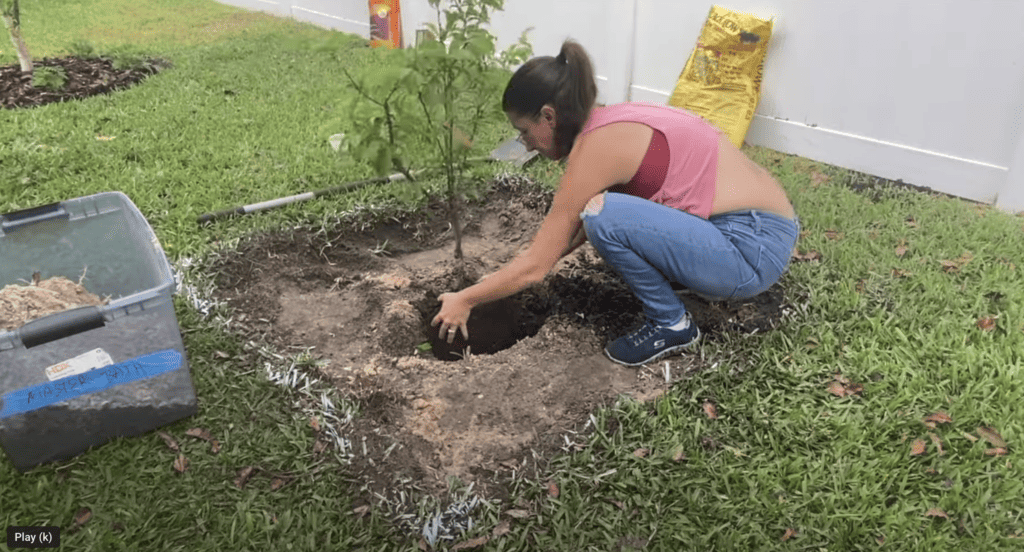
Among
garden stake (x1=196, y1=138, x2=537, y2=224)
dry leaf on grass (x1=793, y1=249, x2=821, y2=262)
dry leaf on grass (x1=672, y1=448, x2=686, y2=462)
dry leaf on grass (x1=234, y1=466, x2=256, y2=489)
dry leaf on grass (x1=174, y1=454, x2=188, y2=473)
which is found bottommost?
dry leaf on grass (x1=234, y1=466, x2=256, y2=489)

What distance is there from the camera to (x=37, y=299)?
213 cm

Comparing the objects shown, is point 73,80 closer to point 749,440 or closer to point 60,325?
point 60,325

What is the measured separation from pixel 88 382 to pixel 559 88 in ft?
5.43

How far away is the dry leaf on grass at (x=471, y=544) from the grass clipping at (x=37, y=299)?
1.36 meters

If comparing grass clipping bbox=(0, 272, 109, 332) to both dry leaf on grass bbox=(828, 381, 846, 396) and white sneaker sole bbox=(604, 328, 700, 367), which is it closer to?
white sneaker sole bbox=(604, 328, 700, 367)

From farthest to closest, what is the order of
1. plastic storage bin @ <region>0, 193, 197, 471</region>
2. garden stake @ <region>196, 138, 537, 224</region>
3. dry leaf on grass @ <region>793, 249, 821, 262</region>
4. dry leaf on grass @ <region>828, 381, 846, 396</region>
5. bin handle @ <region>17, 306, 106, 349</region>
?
garden stake @ <region>196, 138, 537, 224</region>, dry leaf on grass @ <region>793, 249, 821, 262</region>, dry leaf on grass @ <region>828, 381, 846, 396</region>, plastic storage bin @ <region>0, 193, 197, 471</region>, bin handle @ <region>17, 306, 106, 349</region>

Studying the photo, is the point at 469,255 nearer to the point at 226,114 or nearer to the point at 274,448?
the point at 274,448

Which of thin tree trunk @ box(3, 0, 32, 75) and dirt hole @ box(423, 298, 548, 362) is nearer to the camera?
dirt hole @ box(423, 298, 548, 362)

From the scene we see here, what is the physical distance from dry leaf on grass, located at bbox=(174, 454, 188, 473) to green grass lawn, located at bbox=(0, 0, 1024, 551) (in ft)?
0.05

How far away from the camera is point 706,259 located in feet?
7.33

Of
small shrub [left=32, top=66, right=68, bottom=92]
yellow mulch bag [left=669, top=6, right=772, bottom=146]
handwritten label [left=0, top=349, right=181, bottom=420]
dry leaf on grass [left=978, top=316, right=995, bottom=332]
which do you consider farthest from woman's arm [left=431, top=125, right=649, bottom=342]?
small shrub [left=32, top=66, right=68, bottom=92]

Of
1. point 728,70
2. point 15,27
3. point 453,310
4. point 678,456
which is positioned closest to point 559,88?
point 453,310

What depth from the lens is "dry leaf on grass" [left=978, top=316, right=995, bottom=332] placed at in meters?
2.59

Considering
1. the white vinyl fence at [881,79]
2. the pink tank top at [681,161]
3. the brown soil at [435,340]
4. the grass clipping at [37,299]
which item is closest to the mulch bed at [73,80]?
the brown soil at [435,340]
